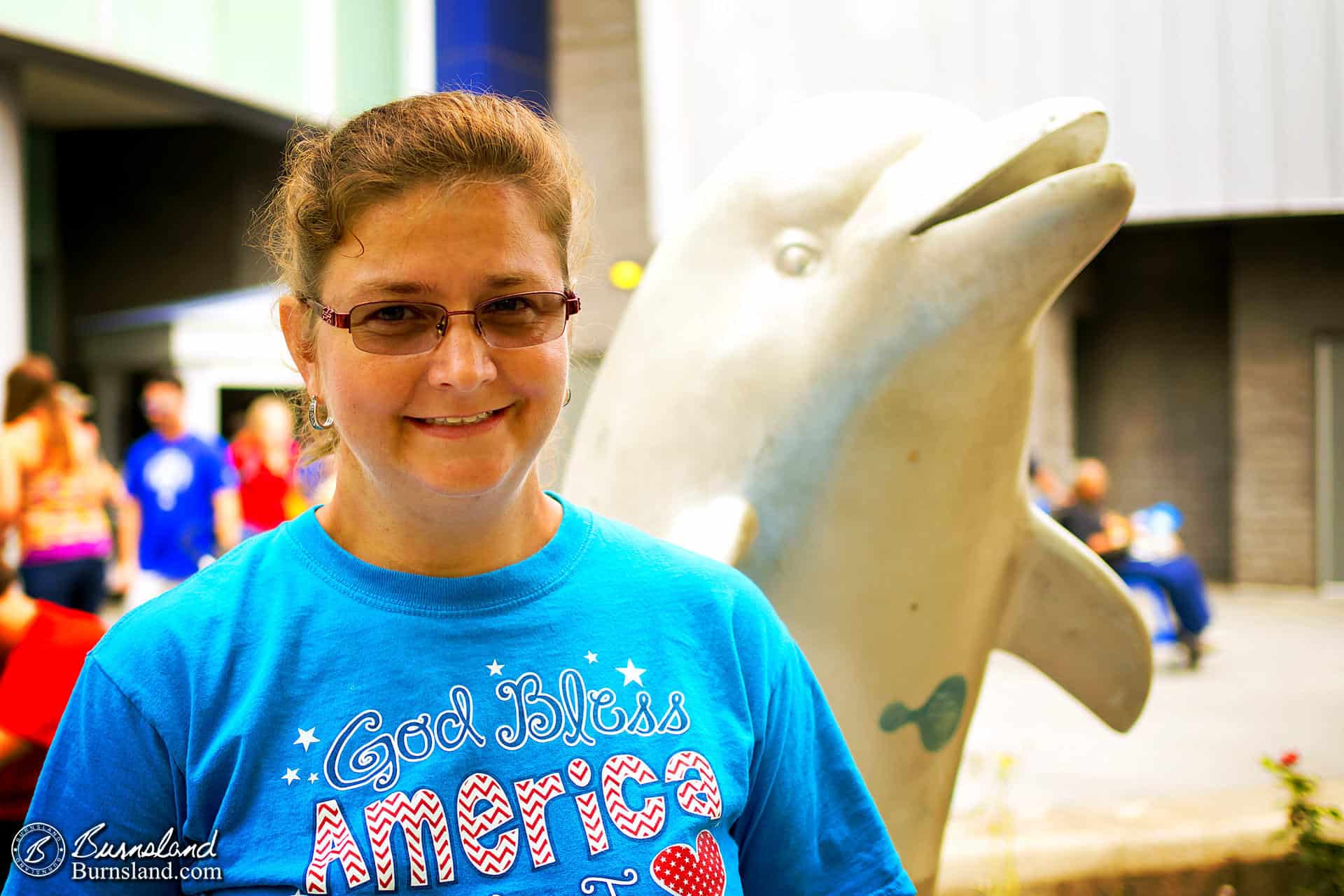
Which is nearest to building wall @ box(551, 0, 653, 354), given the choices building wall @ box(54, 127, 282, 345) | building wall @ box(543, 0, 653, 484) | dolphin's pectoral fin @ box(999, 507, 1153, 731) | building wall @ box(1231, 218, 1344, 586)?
building wall @ box(543, 0, 653, 484)

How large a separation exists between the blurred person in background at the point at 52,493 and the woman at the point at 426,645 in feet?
15.3

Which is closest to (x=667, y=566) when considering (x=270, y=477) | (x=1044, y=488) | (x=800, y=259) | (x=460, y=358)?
(x=460, y=358)

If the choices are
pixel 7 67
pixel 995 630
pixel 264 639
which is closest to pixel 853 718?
pixel 995 630

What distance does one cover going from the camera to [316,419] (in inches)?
54.4

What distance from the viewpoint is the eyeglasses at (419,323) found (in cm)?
122

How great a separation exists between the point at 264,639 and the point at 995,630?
1.92 metres

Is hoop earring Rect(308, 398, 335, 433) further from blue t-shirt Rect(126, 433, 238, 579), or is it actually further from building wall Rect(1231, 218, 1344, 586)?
building wall Rect(1231, 218, 1344, 586)

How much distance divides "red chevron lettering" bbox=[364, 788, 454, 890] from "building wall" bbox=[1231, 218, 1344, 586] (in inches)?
472

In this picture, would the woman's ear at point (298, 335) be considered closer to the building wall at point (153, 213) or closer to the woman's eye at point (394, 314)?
the woman's eye at point (394, 314)

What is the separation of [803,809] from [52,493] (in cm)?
514

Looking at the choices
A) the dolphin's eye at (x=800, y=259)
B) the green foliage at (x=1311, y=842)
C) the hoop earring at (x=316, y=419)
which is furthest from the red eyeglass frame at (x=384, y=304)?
the green foliage at (x=1311, y=842)

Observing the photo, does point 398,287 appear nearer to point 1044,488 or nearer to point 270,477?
point 270,477

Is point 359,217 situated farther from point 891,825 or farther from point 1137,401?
point 1137,401

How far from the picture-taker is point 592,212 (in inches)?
59.9
